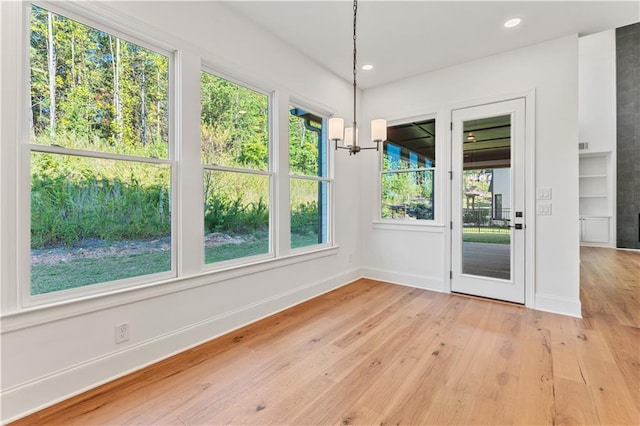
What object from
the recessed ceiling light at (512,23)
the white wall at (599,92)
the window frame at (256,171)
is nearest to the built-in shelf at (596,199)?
the white wall at (599,92)

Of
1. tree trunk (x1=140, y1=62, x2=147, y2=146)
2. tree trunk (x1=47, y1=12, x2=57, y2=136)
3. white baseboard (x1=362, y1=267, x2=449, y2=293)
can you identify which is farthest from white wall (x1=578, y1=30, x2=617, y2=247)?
tree trunk (x1=47, y1=12, x2=57, y2=136)

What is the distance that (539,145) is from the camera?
342cm

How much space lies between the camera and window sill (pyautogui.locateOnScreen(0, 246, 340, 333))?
1719mm

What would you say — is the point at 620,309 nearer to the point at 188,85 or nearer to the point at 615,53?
the point at 188,85

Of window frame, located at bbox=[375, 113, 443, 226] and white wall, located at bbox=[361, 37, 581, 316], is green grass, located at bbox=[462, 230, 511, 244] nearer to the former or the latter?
white wall, located at bbox=[361, 37, 581, 316]

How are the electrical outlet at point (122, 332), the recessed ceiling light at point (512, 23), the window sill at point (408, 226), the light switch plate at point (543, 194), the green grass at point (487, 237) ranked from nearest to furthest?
the electrical outlet at point (122, 332) → the recessed ceiling light at point (512, 23) → the light switch plate at point (543, 194) → the green grass at point (487, 237) → the window sill at point (408, 226)

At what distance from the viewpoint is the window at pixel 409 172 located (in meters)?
4.27

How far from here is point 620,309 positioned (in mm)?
3420

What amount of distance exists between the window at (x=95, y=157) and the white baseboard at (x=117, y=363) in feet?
1.73

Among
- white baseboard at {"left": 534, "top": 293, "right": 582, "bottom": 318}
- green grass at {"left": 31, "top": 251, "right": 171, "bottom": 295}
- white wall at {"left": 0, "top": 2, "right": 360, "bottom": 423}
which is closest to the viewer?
white wall at {"left": 0, "top": 2, "right": 360, "bottom": 423}

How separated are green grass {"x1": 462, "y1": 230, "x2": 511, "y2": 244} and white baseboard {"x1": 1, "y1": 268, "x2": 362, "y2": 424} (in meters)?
2.60

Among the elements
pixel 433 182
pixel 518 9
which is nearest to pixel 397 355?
pixel 433 182

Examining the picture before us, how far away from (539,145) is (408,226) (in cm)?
185

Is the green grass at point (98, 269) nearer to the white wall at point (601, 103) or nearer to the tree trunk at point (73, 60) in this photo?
the tree trunk at point (73, 60)
